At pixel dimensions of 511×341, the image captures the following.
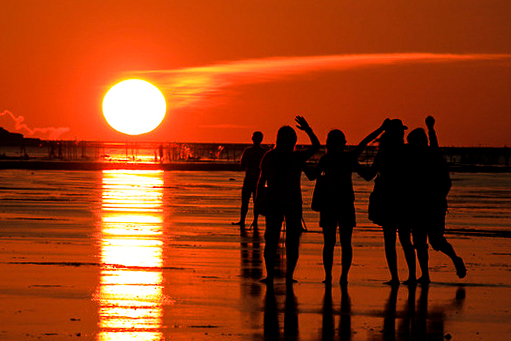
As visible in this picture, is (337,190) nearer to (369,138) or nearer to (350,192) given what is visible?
(350,192)

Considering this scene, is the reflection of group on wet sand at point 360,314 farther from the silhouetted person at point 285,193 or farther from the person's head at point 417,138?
the person's head at point 417,138

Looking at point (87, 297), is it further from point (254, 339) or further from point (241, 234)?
point (241, 234)

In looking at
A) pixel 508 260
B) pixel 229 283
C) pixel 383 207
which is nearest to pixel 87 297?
pixel 229 283

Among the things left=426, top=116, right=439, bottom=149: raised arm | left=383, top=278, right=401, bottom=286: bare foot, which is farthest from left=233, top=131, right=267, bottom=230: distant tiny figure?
left=383, top=278, right=401, bottom=286: bare foot

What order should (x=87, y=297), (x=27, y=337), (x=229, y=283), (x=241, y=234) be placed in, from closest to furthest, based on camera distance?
(x=27, y=337) < (x=87, y=297) < (x=229, y=283) < (x=241, y=234)

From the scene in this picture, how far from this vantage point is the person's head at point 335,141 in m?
12.1

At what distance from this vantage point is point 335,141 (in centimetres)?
1216

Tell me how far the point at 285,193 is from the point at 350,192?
78 cm

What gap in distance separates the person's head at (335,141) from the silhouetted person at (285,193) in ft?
0.91

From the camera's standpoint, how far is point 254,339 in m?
8.62

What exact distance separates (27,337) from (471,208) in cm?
2147

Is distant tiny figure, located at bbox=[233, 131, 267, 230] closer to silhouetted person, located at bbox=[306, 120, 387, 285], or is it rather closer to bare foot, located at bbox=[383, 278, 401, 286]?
silhouetted person, located at bbox=[306, 120, 387, 285]

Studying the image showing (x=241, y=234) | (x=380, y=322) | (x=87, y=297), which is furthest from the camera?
(x=241, y=234)

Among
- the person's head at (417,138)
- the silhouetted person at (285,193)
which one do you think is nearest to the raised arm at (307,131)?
the silhouetted person at (285,193)
